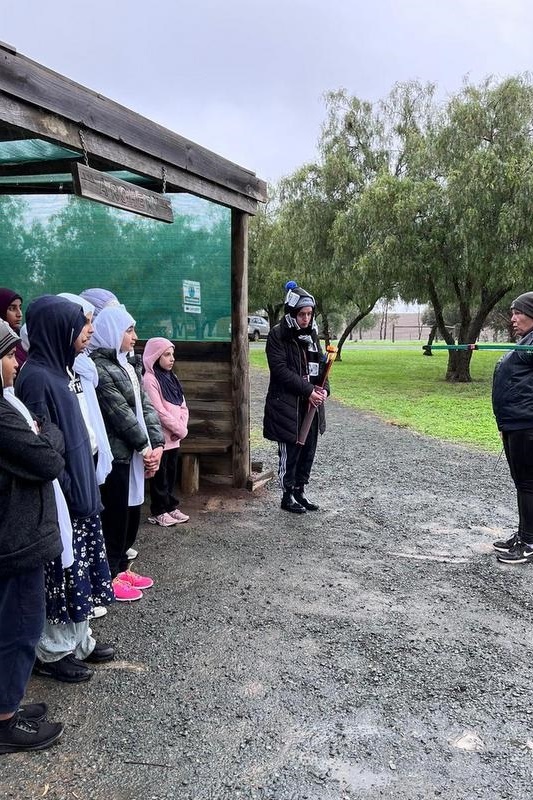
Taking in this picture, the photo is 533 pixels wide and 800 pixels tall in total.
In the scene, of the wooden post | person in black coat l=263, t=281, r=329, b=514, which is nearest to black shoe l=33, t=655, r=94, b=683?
person in black coat l=263, t=281, r=329, b=514

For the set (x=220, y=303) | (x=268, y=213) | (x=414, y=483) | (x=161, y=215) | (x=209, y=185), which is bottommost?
(x=414, y=483)

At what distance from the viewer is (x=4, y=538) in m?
2.15

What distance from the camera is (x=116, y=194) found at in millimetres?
3561

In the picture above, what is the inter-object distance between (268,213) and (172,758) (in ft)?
91.6

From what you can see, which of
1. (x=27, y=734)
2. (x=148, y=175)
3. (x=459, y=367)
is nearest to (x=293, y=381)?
(x=148, y=175)

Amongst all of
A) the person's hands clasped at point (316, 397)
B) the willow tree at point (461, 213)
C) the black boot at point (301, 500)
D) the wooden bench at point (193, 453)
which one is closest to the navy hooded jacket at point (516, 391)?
the person's hands clasped at point (316, 397)

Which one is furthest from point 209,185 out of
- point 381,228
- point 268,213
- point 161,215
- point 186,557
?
point 268,213

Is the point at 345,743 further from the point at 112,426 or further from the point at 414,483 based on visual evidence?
the point at 414,483

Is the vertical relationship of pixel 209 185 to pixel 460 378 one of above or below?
above

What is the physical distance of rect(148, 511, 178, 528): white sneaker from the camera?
496 centimetres

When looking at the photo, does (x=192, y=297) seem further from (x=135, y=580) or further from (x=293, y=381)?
(x=135, y=580)

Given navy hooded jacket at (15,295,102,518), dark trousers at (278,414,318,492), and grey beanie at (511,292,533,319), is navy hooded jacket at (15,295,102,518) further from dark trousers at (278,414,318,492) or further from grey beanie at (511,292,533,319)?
grey beanie at (511,292,533,319)

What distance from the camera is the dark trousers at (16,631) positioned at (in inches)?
87.7

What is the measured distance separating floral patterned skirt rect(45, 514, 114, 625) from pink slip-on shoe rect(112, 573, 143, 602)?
2.16 ft
